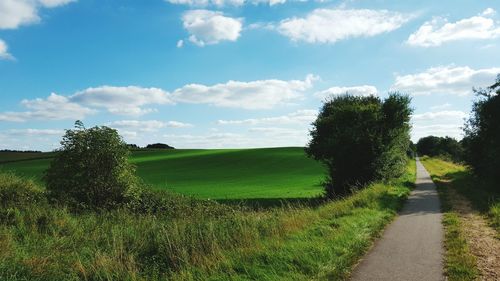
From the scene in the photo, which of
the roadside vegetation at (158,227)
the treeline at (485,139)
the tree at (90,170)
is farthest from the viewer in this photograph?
the treeline at (485,139)

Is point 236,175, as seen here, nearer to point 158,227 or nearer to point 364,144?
point 364,144

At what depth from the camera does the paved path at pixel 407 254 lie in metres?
8.43

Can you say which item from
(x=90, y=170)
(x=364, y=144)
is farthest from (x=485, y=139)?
(x=90, y=170)

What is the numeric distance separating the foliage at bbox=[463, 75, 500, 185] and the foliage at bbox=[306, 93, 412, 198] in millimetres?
5664

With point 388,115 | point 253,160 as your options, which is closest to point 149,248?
point 388,115

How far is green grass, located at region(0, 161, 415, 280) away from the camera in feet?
28.0

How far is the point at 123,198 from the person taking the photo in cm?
2372

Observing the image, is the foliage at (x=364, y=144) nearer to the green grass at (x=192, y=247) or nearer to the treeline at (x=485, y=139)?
the treeline at (x=485, y=139)

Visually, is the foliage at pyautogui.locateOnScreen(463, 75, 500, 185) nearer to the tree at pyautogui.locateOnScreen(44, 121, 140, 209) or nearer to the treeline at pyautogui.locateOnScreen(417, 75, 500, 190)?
the treeline at pyautogui.locateOnScreen(417, 75, 500, 190)

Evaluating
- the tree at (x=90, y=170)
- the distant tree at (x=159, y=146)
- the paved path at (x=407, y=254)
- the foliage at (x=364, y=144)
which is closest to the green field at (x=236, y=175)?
the tree at (x=90, y=170)

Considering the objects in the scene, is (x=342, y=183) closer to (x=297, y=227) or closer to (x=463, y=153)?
(x=463, y=153)

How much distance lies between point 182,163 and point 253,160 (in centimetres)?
1192

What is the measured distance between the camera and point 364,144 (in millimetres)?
32688

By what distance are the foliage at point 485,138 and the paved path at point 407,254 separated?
16484 millimetres
